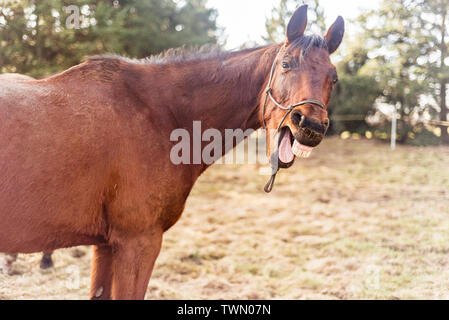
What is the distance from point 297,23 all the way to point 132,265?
5.82ft

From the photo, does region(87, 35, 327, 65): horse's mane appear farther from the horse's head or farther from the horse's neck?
the horse's head

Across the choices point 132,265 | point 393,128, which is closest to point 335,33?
point 132,265

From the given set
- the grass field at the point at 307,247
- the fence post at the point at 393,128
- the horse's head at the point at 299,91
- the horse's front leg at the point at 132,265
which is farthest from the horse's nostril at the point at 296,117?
the fence post at the point at 393,128

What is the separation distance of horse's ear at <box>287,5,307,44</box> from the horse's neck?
0.81 ft

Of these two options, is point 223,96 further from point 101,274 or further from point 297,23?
point 101,274

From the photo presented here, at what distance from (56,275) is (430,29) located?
4.90 metres

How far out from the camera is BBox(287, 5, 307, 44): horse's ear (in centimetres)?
218

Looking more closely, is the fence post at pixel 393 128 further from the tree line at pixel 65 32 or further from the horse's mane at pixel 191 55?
the tree line at pixel 65 32

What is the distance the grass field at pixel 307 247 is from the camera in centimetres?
376

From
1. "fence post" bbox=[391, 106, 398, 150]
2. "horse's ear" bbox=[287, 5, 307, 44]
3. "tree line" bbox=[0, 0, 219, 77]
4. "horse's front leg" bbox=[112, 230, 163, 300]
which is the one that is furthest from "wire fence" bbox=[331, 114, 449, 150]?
"tree line" bbox=[0, 0, 219, 77]

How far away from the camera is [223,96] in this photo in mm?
2461

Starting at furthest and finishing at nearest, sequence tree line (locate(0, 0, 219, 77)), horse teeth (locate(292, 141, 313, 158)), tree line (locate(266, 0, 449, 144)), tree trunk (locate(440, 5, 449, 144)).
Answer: tree line (locate(0, 0, 219, 77)) → tree line (locate(266, 0, 449, 144)) → tree trunk (locate(440, 5, 449, 144)) → horse teeth (locate(292, 141, 313, 158))

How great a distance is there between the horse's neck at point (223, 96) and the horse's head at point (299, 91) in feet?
0.61

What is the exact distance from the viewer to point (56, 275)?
412 cm
